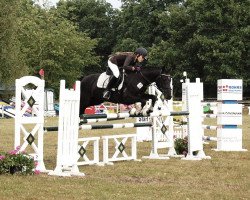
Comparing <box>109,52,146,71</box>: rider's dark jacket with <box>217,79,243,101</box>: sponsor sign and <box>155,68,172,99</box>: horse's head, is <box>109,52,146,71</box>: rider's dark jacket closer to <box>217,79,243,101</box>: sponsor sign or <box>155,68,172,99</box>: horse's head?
<box>155,68,172,99</box>: horse's head

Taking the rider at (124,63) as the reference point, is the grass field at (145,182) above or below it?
below

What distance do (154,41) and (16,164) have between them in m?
45.7

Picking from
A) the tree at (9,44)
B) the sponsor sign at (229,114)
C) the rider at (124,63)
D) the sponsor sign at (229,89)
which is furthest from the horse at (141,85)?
the tree at (9,44)

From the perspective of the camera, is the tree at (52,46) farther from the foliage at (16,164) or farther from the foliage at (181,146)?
the foliage at (16,164)

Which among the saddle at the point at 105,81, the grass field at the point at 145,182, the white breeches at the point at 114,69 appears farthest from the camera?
the saddle at the point at 105,81

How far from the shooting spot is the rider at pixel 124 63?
11.3 m

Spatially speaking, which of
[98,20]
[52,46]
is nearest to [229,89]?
[52,46]

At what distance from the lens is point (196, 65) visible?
4756 cm

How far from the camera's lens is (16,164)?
8.52 m

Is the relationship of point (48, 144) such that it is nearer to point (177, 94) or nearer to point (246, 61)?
point (246, 61)

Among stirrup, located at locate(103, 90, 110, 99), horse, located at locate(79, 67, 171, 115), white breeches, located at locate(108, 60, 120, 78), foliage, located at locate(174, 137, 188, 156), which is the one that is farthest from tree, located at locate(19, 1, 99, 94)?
horse, located at locate(79, 67, 171, 115)

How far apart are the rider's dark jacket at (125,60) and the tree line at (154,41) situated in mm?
28126

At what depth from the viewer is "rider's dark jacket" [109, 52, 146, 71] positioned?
11.3 meters

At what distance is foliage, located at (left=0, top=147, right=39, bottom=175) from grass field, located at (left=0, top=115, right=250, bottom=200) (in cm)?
21
